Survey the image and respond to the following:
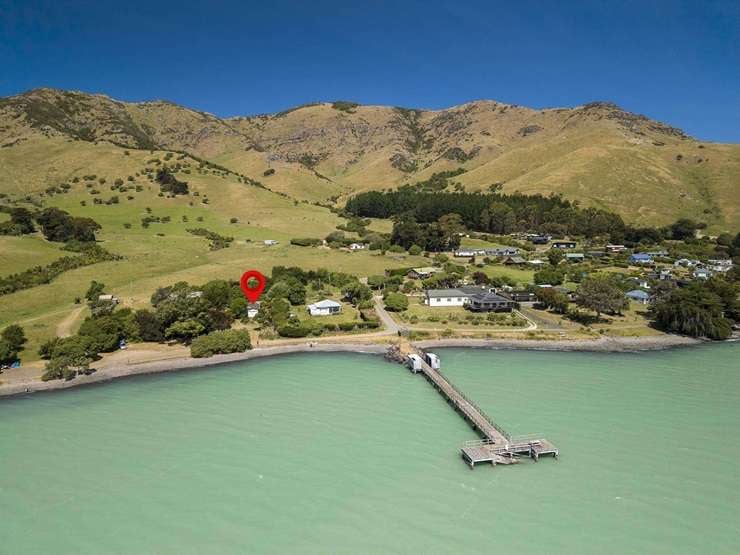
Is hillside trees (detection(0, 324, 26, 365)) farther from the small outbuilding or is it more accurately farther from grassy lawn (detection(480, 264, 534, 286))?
grassy lawn (detection(480, 264, 534, 286))

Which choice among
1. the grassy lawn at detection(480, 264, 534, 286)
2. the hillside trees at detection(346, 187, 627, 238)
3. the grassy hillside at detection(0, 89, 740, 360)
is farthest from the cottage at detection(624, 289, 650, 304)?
the hillside trees at detection(346, 187, 627, 238)

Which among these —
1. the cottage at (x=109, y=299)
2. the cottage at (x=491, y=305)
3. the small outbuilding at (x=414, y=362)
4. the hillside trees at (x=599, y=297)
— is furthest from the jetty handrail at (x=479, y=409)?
the cottage at (x=109, y=299)

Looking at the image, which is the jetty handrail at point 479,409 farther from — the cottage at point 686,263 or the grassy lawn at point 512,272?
the cottage at point 686,263

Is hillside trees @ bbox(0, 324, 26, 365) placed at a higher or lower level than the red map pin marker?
lower

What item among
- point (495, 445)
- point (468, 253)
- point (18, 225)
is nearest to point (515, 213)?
point (468, 253)

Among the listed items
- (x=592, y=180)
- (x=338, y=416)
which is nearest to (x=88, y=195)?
(x=338, y=416)

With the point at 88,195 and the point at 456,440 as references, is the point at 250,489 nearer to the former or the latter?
the point at 456,440
